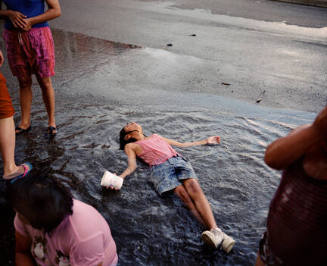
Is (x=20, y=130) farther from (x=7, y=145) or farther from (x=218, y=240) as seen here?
(x=218, y=240)

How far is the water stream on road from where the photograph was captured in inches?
105

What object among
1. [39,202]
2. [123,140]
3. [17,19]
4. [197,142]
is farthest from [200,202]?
[17,19]

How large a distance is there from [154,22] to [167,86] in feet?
17.4

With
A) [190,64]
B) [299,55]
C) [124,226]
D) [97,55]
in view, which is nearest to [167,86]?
[190,64]

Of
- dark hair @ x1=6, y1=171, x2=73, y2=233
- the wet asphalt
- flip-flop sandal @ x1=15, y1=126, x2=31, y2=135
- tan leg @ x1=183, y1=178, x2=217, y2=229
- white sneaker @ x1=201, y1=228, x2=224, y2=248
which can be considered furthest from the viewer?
the wet asphalt

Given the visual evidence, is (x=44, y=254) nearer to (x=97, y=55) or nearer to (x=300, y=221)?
(x=300, y=221)

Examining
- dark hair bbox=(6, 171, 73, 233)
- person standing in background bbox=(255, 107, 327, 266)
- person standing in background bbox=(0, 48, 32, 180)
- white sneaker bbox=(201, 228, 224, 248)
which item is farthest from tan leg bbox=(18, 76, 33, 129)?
person standing in background bbox=(255, 107, 327, 266)

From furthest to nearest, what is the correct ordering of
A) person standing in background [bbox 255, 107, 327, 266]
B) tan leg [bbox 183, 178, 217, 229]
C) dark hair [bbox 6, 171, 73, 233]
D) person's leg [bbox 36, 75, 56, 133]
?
person's leg [bbox 36, 75, 56, 133] < tan leg [bbox 183, 178, 217, 229] < dark hair [bbox 6, 171, 73, 233] < person standing in background [bbox 255, 107, 327, 266]

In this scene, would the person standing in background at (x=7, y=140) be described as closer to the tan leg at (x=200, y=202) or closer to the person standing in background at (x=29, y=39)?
the person standing in background at (x=29, y=39)

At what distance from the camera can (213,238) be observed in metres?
2.54

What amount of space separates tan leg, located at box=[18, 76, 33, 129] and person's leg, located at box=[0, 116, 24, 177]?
1104mm

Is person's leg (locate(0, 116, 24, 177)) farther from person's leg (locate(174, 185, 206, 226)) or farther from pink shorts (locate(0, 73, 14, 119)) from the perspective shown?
person's leg (locate(174, 185, 206, 226))

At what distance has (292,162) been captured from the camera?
56.4 inches

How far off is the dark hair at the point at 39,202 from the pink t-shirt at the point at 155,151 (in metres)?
1.83
